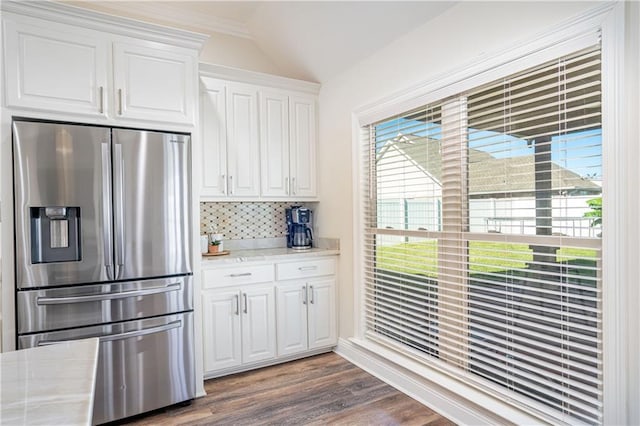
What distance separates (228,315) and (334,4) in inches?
96.8

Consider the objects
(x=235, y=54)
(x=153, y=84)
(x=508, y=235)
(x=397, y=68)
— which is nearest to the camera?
(x=508, y=235)

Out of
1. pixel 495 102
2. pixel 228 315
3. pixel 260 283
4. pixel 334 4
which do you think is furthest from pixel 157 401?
pixel 334 4

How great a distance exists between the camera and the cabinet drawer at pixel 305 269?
3121 millimetres

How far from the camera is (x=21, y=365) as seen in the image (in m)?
1.04

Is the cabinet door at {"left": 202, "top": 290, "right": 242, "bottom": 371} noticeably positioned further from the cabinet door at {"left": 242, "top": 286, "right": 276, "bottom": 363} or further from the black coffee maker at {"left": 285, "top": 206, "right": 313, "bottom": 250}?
the black coffee maker at {"left": 285, "top": 206, "right": 313, "bottom": 250}

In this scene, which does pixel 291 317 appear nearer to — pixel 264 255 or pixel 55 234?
pixel 264 255

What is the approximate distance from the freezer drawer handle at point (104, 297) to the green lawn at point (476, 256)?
5.20ft

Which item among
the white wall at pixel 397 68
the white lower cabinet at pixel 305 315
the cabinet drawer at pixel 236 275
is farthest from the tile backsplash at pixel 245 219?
the white lower cabinet at pixel 305 315

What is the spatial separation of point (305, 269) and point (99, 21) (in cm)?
230

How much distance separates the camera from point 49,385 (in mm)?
922

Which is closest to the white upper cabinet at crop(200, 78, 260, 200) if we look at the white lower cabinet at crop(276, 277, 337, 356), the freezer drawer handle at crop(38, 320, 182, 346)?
the white lower cabinet at crop(276, 277, 337, 356)

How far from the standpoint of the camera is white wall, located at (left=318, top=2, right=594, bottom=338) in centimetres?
192

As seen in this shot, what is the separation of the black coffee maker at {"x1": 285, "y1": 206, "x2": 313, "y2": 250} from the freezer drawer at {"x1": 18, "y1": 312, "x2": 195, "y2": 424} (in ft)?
4.25

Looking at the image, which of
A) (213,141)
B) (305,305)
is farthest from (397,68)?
(305,305)
